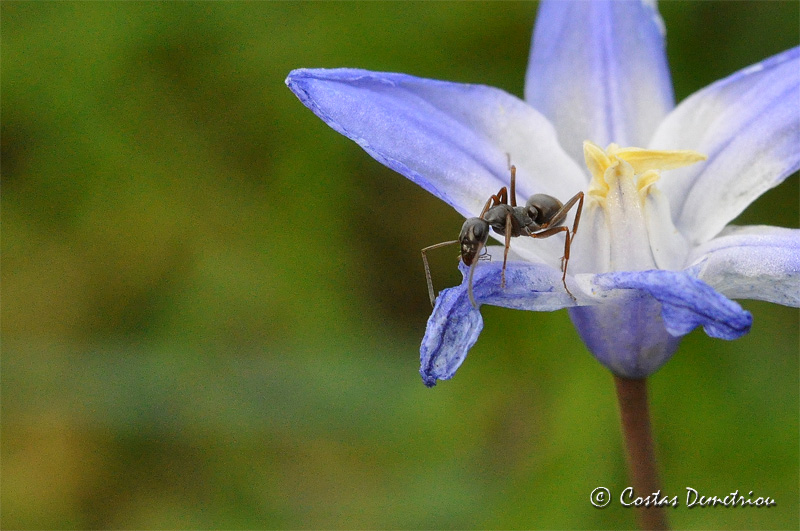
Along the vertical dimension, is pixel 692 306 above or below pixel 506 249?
below

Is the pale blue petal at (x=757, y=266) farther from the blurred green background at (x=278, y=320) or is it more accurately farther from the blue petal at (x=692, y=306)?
the blurred green background at (x=278, y=320)

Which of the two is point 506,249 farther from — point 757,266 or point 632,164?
point 757,266

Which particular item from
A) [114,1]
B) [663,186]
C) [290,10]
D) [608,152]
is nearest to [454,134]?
[608,152]

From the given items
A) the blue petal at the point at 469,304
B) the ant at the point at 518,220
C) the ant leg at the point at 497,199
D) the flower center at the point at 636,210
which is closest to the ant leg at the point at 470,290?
the blue petal at the point at 469,304

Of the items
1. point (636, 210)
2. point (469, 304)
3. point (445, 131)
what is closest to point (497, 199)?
point (445, 131)

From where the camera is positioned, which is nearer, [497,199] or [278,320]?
[497,199]

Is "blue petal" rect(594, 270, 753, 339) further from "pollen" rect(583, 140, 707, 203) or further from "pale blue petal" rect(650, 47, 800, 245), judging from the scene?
"pale blue petal" rect(650, 47, 800, 245)

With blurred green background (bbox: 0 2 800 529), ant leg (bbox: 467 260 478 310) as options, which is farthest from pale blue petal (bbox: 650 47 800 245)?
blurred green background (bbox: 0 2 800 529)
